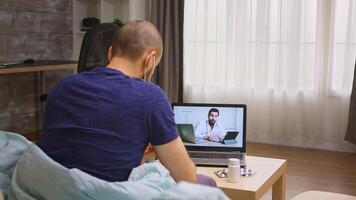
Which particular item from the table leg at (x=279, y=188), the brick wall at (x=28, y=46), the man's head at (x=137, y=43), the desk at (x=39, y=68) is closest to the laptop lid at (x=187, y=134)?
the table leg at (x=279, y=188)

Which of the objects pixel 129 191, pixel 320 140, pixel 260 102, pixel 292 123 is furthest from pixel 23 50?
pixel 129 191

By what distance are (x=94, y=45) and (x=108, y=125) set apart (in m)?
1.91

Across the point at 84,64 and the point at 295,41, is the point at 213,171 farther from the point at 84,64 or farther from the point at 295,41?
the point at 295,41

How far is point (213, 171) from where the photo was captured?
2.12 metres

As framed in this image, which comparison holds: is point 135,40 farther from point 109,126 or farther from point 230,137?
point 230,137

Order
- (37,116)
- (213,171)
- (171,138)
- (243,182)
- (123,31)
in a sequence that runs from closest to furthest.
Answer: (171,138), (123,31), (243,182), (213,171), (37,116)

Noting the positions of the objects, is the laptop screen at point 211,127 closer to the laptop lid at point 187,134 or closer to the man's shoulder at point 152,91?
the laptop lid at point 187,134

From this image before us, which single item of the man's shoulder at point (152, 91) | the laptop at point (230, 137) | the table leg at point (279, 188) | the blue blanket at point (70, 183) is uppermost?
the man's shoulder at point (152, 91)

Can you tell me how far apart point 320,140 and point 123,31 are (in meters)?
3.27

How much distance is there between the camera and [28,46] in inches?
176

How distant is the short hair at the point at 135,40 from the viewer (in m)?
1.49

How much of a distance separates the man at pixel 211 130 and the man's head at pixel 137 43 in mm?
839

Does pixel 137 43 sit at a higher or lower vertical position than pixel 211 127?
higher

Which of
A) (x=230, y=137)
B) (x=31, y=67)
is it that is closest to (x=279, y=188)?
(x=230, y=137)
